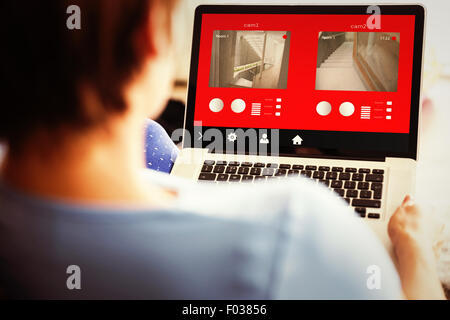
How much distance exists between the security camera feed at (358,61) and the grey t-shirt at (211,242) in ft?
1.78

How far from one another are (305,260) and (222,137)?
0.58 m

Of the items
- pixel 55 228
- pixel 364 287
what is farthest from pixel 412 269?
pixel 55 228

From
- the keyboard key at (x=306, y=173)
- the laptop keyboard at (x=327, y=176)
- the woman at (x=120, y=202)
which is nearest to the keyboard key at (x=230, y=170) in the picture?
the laptop keyboard at (x=327, y=176)

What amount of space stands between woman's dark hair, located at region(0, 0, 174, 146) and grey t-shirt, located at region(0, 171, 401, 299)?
0.25ft

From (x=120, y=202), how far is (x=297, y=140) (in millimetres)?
576

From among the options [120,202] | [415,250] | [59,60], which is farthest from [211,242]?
[415,250]

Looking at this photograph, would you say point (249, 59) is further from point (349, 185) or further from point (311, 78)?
point (349, 185)

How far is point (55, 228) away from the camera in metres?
0.47

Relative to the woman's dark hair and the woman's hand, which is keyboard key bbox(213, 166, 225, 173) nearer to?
the woman's hand

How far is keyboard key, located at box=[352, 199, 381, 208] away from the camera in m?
0.86

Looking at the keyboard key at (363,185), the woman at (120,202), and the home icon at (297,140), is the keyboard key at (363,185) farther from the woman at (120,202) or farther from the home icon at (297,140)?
the woman at (120,202)

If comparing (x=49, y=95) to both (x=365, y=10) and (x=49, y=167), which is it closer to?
(x=49, y=167)

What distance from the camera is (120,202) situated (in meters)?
0.47

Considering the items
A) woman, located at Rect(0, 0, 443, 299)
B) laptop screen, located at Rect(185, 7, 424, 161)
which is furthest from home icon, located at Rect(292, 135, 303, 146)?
woman, located at Rect(0, 0, 443, 299)
